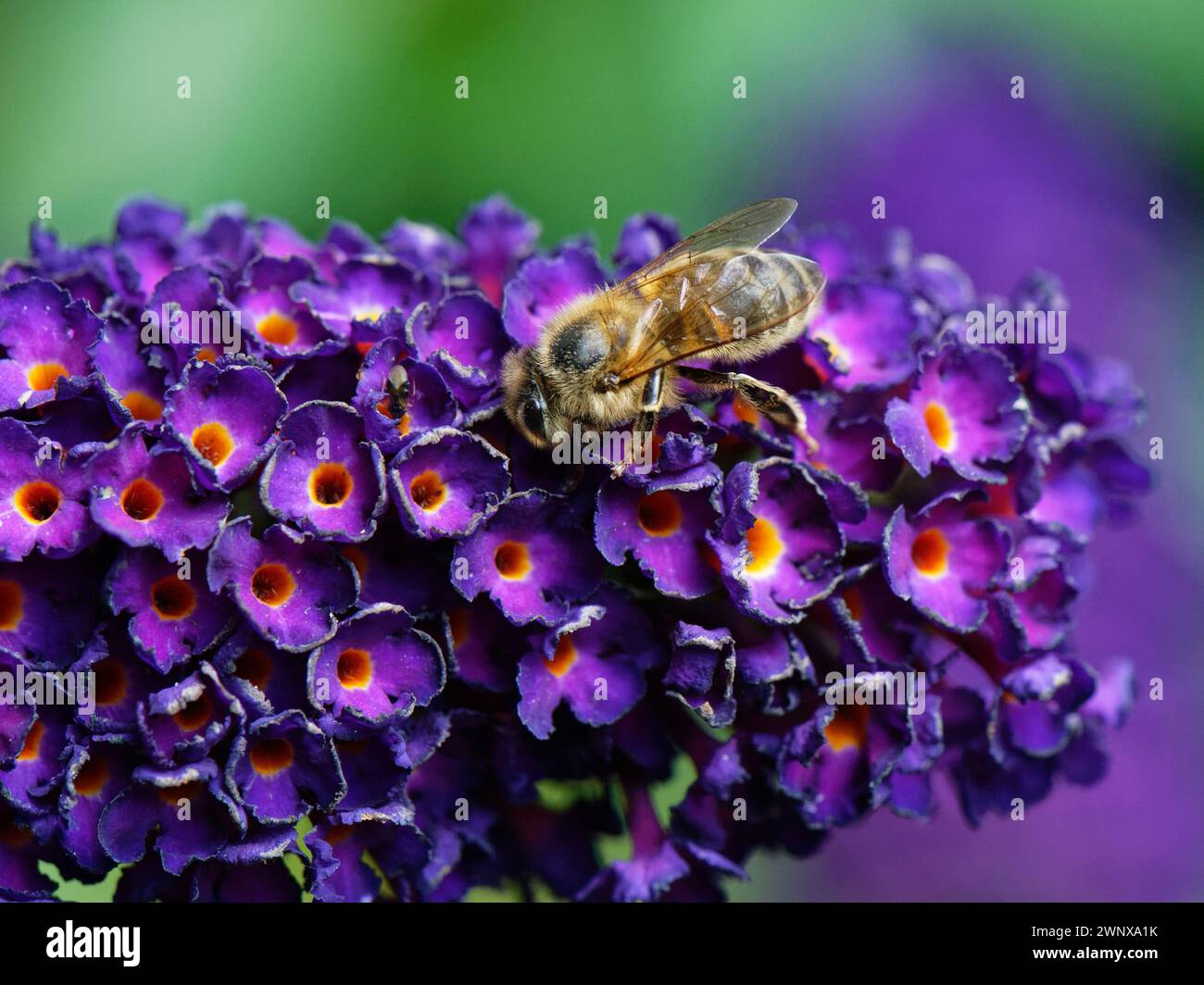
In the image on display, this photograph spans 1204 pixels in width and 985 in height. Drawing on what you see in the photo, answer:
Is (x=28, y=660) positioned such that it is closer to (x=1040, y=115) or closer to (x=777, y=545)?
(x=777, y=545)

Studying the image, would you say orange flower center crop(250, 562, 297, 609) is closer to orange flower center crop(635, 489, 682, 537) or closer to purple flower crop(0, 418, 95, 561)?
purple flower crop(0, 418, 95, 561)

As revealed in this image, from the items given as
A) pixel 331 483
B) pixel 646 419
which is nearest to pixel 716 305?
pixel 646 419

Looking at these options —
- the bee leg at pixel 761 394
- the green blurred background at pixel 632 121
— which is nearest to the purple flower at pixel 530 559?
the bee leg at pixel 761 394

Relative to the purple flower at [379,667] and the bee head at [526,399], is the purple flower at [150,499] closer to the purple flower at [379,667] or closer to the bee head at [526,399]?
the purple flower at [379,667]

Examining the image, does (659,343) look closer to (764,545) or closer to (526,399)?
(526,399)

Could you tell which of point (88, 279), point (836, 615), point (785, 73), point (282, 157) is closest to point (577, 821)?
point (836, 615)
